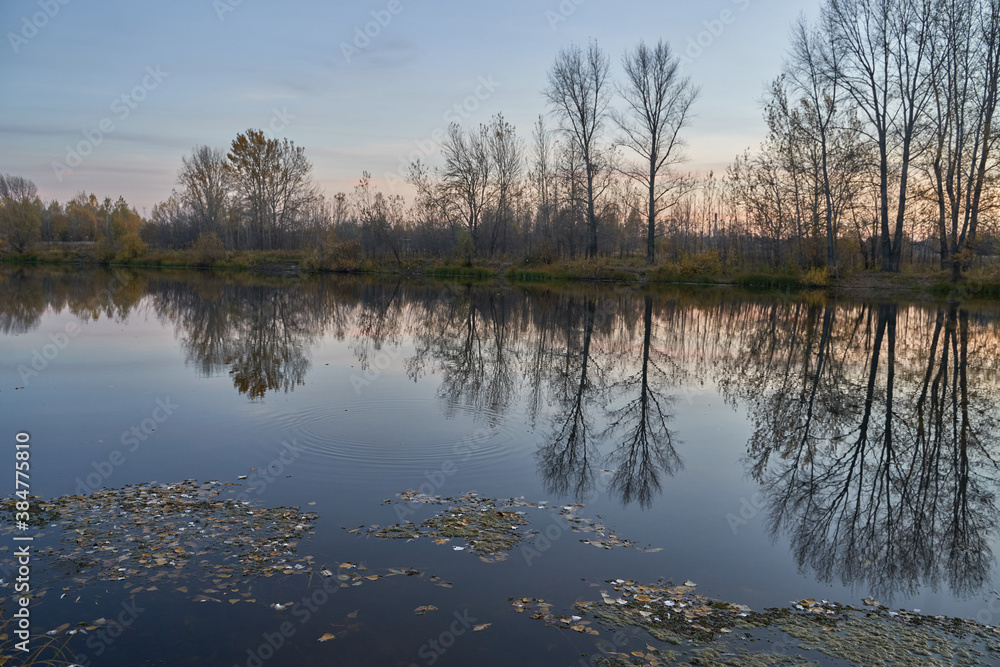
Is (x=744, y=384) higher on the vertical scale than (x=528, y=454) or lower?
higher

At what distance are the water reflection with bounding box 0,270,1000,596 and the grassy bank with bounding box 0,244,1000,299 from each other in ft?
18.0

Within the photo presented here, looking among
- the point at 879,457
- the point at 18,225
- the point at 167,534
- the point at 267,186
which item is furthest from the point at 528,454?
the point at 18,225

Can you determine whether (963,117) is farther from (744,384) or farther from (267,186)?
(267,186)

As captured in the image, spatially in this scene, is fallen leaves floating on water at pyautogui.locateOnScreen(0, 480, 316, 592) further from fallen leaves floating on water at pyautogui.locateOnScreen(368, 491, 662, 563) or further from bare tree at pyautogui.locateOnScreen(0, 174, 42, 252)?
bare tree at pyautogui.locateOnScreen(0, 174, 42, 252)

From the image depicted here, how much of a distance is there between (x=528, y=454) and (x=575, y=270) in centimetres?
3368

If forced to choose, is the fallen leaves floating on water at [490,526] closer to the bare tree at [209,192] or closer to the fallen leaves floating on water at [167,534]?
the fallen leaves floating on water at [167,534]

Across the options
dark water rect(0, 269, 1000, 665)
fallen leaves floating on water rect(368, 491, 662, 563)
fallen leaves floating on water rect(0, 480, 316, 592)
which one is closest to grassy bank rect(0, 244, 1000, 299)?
dark water rect(0, 269, 1000, 665)

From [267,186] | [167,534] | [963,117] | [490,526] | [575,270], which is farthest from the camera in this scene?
[267,186]

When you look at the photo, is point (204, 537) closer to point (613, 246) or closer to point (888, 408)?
point (888, 408)

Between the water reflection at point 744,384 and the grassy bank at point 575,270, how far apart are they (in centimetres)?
549

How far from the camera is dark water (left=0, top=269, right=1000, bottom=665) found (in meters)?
4.23

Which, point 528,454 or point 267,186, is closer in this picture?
point 528,454

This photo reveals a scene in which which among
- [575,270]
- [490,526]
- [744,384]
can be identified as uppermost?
[575,270]

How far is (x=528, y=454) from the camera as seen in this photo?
24.6ft
